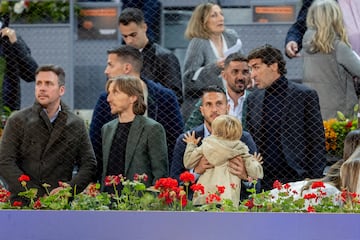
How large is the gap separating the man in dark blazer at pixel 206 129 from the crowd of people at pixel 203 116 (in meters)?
0.01

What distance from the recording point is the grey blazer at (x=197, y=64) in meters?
11.0

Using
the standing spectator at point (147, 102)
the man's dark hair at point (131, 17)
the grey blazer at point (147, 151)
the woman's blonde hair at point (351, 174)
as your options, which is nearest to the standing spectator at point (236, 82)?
the standing spectator at point (147, 102)

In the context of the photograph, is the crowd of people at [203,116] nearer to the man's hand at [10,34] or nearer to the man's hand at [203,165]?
the man's hand at [203,165]

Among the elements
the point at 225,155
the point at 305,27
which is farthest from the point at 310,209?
the point at 305,27

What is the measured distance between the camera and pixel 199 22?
11086 millimetres

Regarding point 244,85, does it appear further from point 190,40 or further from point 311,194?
point 311,194

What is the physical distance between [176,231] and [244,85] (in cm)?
227

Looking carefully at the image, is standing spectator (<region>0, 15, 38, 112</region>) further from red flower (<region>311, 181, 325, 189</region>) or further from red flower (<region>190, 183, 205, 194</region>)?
red flower (<region>311, 181, 325, 189</region>)

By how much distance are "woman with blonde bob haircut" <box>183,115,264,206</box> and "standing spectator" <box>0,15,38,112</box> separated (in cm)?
225

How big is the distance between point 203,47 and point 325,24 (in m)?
1.02

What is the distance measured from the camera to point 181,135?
9.94m

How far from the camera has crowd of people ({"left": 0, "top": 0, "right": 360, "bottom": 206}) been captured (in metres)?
9.67

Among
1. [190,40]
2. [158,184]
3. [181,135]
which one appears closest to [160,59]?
[190,40]

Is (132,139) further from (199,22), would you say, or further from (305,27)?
(305,27)
